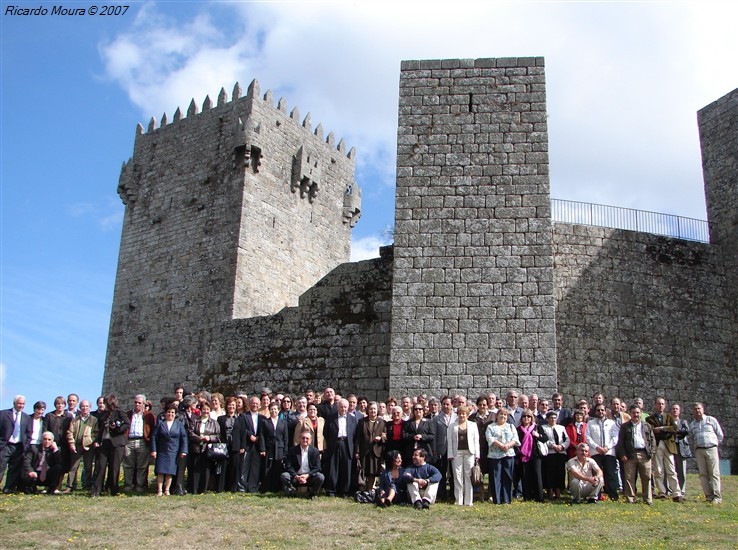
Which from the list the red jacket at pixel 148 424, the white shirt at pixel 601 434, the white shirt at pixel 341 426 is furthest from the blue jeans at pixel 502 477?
the red jacket at pixel 148 424

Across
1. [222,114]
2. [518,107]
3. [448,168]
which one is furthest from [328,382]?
[222,114]

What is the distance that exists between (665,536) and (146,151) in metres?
21.6

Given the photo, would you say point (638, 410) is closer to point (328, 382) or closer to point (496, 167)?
point (496, 167)

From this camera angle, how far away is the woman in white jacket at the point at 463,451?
35.1ft

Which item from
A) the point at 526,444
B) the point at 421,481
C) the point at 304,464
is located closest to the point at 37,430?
→ the point at 304,464

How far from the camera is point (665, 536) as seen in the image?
28.9 feet

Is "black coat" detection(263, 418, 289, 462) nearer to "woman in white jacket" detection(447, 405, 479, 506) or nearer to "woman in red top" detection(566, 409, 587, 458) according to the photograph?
"woman in white jacket" detection(447, 405, 479, 506)

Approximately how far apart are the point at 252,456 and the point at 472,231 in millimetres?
4787

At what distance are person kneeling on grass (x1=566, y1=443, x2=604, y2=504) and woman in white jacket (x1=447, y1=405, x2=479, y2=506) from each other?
3.80ft

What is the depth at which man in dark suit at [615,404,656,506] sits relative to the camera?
35.8ft

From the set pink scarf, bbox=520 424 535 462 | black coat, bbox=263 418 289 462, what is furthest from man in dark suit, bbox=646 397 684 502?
black coat, bbox=263 418 289 462

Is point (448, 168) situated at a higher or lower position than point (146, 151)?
lower

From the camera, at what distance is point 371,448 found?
11258 mm

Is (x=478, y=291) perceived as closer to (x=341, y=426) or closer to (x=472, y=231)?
(x=472, y=231)
